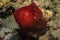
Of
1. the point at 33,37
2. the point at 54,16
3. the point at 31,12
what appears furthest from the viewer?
the point at 54,16

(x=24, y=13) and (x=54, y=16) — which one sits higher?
(x=24, y=13)

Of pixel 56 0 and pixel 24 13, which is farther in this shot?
pixel 56 0

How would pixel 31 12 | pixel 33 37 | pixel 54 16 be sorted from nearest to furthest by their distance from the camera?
pixel 31 12, pixel 33 37, pixel 54 16

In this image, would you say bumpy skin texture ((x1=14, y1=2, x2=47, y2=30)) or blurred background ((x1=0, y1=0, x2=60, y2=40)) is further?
blurred background ((x1=0, y1=0, x2=60, y2=40))

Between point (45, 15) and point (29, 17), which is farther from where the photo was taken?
point (45, 15)

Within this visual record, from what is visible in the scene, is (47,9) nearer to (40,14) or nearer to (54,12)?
(54,12)

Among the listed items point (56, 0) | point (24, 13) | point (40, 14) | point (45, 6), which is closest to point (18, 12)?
point (24, 13)

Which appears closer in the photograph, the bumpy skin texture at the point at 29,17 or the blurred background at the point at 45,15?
the bumpy skin texture at the point at 29,17

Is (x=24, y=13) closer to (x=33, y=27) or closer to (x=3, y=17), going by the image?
(x=33, y=27)

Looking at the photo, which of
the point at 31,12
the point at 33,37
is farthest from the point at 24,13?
the point at 33,37
